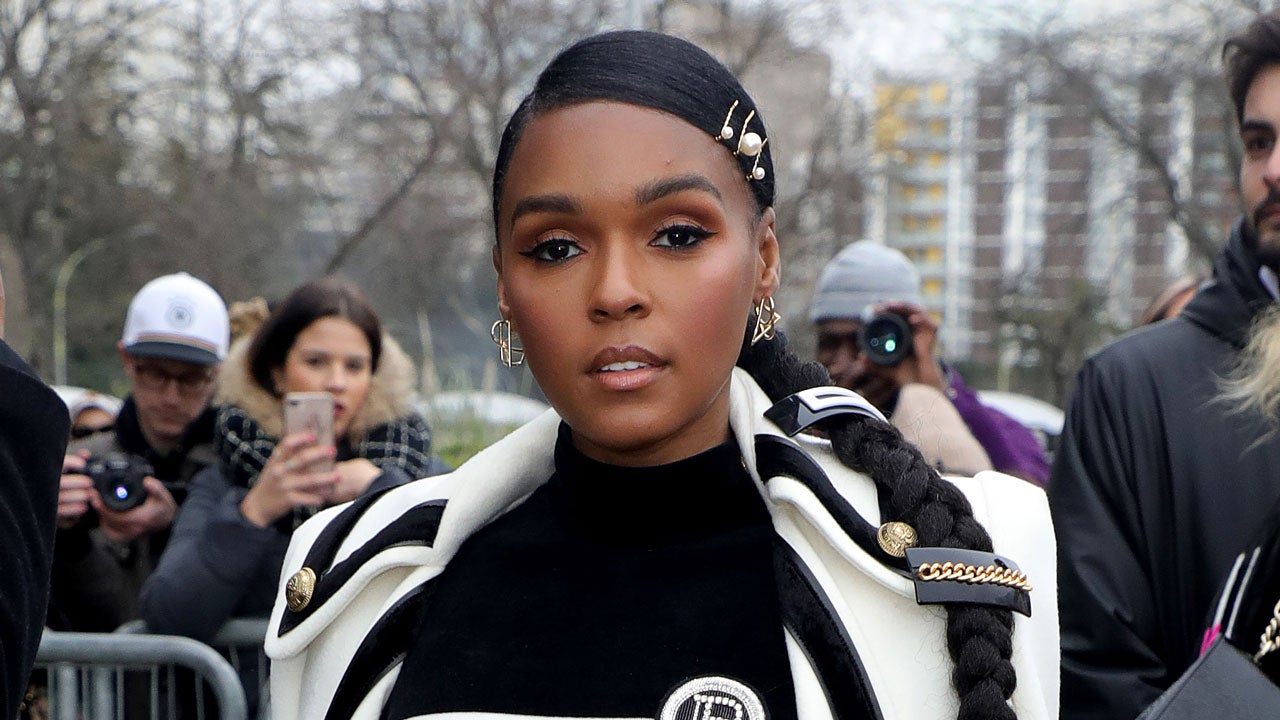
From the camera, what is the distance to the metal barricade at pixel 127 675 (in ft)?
11.2

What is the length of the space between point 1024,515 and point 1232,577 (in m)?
0.54

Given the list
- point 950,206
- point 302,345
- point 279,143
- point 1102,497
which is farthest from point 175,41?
point 950,206

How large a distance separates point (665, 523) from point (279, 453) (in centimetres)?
193

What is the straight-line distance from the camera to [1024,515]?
202 centimetres

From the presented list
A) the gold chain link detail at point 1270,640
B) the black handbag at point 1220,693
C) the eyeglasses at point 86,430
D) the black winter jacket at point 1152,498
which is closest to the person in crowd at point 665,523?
the black handbag at point 1220,693

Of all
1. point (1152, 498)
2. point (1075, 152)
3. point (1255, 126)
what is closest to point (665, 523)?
point (1152, 498)

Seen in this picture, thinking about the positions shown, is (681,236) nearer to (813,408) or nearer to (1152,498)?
(813,408)

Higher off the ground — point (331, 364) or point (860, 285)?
point (860, 285)

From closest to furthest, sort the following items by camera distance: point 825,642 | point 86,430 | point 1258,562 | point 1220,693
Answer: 1. point 1220,693
2. point 825,642
3. point 1258,562
4. point 86,430

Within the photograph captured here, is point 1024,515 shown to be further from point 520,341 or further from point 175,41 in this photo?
point 175,41

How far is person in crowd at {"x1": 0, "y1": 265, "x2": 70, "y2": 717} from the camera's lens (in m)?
1.85

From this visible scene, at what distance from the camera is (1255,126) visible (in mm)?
2977

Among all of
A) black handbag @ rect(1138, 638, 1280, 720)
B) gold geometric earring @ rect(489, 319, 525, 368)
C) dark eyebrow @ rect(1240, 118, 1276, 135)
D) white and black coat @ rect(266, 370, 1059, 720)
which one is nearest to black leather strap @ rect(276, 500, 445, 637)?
white and black coat @ rect(266, 370, 1059, 720)

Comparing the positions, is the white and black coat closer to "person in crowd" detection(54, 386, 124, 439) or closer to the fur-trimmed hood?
the fur-trimmed hood
